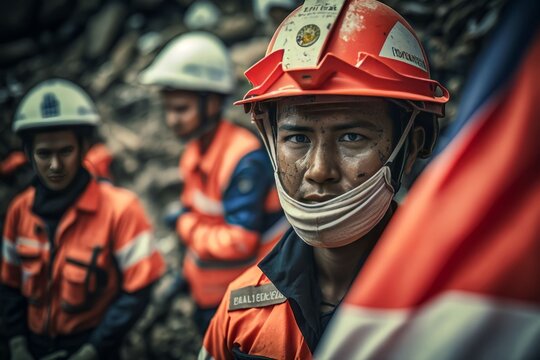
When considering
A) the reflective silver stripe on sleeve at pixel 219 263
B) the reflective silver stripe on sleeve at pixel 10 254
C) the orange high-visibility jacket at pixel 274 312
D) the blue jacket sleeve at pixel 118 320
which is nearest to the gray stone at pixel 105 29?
the reflective silver stripe on sleeve at pixel 219 263

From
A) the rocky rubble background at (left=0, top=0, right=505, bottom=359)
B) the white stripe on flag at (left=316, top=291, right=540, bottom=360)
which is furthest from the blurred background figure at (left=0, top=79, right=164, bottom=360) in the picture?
the white stripe on flag at (left=316, top=291, right=540, bottom=360)

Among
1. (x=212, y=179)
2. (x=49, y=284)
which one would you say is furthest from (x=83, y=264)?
(x=212, y=179)

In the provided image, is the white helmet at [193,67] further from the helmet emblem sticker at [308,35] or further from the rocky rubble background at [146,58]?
the helmet emblem sticker at [308,35]

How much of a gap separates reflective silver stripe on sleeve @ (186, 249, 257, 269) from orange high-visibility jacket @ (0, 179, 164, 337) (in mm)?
959

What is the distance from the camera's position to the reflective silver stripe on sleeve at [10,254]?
13.8 ft

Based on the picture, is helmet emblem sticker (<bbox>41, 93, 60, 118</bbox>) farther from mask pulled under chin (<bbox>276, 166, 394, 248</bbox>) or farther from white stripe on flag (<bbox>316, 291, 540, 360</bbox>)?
white stripe on flag (<bbox>316, 291, 540, 360</bbox>)

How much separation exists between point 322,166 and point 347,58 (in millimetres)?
435

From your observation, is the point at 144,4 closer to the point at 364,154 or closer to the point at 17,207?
the point at 17,207

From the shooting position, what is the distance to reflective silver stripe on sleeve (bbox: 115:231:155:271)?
397 cm

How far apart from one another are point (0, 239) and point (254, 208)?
2.00m

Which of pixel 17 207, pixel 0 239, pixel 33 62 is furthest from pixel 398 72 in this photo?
pixel 33 62

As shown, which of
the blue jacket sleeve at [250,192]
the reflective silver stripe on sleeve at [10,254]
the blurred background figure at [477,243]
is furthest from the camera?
the blue jacket sleeve at [250,192]

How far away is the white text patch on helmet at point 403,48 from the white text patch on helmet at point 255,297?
1064mm

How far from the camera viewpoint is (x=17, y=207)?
13.9 feet
